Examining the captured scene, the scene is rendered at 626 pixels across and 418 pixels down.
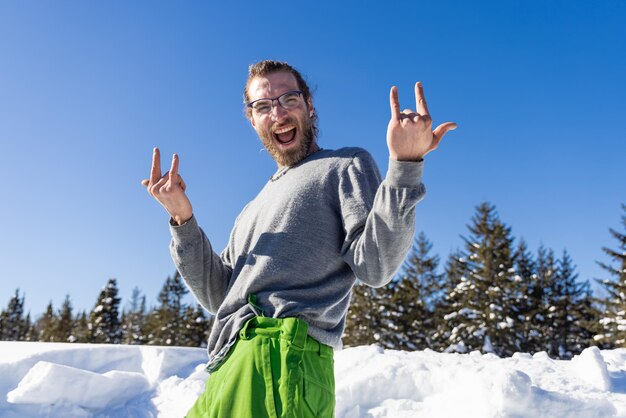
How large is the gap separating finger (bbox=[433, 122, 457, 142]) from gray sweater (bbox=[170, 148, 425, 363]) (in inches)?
5.0

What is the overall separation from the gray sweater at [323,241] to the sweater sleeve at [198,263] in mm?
212

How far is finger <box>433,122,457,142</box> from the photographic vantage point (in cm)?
153

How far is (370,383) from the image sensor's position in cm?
545

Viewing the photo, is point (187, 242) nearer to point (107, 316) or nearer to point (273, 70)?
point (273, 70)

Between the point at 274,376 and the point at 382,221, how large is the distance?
1.88 feet

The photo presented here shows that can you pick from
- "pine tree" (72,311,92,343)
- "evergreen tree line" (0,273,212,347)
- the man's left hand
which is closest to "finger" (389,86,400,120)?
the man's left hand

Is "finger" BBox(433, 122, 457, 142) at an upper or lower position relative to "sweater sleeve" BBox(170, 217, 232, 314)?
upper

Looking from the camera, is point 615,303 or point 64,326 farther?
point 64,326

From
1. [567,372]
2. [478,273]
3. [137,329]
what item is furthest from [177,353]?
[137,329]

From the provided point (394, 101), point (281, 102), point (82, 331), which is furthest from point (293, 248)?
point (82, 331)

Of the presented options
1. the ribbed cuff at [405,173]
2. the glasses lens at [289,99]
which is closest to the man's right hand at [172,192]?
the glasses lens at [289,99]

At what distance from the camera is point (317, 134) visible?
2.37 meters

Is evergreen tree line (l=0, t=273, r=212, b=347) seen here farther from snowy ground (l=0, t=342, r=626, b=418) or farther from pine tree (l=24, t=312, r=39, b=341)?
snowy ground (l=0, t=342, r=626, b=418)

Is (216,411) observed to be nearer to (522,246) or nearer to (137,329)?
(522,246)
